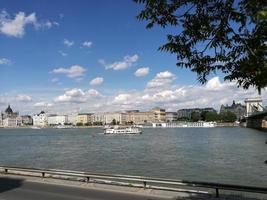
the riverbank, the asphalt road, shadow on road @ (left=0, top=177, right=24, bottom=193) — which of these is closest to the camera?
the asphalt road

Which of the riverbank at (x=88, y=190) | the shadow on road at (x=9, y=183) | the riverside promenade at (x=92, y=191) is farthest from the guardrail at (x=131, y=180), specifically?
the shadow on road at (x=9, y=183)

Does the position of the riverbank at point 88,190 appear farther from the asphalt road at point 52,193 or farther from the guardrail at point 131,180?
the guardrail at point 131,180

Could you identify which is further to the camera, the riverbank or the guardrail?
the riverbank

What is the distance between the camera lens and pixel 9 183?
21.8 m

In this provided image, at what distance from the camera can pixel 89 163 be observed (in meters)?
53.1

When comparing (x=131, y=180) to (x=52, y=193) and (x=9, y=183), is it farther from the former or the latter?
(x=9, y=183)

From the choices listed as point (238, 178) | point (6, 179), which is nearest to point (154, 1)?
point (6, 179)

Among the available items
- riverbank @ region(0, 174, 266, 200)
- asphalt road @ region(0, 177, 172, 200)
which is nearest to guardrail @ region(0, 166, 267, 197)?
riverbank @ region(0, 174, 266, 200)

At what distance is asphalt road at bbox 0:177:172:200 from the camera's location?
17.3 meters

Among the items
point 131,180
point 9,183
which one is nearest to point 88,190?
point 131,180

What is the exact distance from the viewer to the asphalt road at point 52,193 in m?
17.3

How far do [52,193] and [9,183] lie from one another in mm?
4437

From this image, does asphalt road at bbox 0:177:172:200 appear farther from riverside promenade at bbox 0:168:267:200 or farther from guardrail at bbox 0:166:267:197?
guardrail at bbox 0:166:267:197

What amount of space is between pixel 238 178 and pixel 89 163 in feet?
69.4
